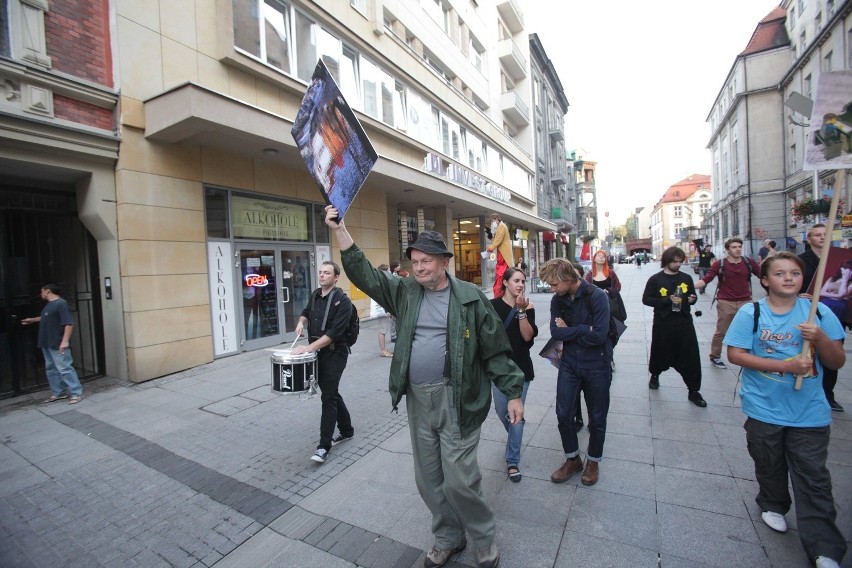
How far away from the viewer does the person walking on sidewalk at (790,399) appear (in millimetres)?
2359

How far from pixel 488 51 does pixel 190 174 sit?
66.4 feet

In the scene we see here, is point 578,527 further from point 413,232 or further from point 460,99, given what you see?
point 460,99

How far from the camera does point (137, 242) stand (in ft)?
23.1

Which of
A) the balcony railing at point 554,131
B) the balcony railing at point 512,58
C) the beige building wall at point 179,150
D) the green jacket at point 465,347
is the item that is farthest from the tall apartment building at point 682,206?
the green jacket at point 465,347

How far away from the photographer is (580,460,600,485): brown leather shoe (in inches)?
133

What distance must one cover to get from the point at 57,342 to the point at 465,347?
6.60 m

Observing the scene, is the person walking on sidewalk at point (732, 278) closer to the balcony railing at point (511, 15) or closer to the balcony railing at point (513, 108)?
the balcony railing at point (513, 108)

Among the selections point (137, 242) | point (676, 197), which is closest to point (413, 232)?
point (137, 242)

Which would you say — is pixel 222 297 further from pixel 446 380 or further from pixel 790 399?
pixel 790 399

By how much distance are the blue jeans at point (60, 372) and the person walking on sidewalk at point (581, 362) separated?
264 inches

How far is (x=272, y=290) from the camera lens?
9.55m

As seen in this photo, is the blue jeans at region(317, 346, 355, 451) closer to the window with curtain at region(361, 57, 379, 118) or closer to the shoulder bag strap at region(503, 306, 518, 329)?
the shoulder bag strap at region(503, 306, 518, 329)

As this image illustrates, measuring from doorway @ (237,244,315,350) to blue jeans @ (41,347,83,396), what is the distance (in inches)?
117

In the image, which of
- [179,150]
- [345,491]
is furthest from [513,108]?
[345,491]
